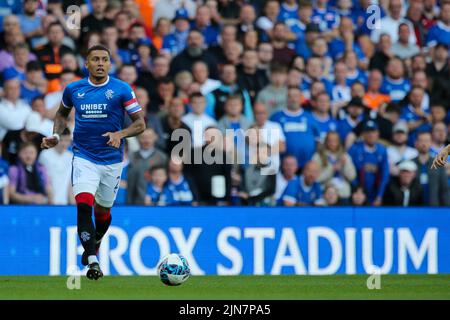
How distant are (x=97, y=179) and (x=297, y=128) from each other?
5539 mm

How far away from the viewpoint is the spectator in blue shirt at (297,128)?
17156 millimetres

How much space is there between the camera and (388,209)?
A: 1620 centimetres

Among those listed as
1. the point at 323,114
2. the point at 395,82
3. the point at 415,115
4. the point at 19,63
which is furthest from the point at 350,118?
the point at 19,63

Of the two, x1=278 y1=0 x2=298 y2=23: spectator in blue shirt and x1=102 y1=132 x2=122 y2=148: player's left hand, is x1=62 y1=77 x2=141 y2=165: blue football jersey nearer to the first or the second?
x1=102 y1=132 x2=122 y2=148: player's left hand

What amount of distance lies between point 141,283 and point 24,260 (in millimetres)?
2723

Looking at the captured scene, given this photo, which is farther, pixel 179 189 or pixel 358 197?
pixel 358 197

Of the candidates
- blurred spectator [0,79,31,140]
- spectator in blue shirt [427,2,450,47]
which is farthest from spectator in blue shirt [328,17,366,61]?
blurred spectator [0,79,31,140]

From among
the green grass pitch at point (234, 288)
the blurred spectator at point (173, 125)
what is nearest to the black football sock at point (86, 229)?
the green grass pitch at point (234, 288)

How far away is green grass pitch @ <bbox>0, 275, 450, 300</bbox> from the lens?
1153 cm

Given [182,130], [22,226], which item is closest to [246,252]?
[182,130]

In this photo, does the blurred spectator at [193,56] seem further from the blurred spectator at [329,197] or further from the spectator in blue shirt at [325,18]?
the blurred spectator at [329,197]

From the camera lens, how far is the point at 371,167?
1731 cm

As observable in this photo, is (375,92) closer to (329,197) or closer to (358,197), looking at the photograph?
(358,197)

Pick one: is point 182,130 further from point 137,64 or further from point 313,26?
point 313,26
